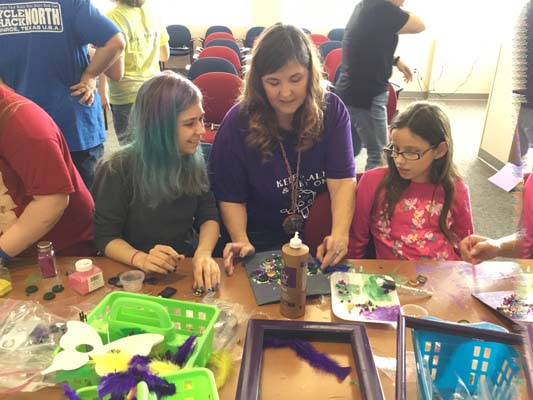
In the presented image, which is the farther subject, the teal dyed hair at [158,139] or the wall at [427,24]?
the wall at [427,24]

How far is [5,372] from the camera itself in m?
0.86

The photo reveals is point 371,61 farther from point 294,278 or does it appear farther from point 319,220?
point 294,278

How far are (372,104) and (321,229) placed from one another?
137cm

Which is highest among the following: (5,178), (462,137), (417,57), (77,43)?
(77,43)

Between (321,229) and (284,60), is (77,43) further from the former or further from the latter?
(321,229)

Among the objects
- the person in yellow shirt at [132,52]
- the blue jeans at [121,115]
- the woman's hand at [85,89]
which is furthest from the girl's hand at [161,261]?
the blue jeans at [121,115]

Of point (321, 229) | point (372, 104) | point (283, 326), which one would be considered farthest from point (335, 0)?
point (283, 326)

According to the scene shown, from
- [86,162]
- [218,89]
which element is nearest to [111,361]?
[86,162]

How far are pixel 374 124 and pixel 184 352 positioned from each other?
7.13 ft

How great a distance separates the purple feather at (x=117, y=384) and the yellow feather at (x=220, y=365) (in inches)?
7.2

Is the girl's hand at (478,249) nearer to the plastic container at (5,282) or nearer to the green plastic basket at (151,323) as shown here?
the green plastic basket at (151,323)

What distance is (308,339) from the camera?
1.00 metres

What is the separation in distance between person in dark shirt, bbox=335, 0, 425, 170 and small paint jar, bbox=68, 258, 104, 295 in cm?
197

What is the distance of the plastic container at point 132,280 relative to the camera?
1.17 m
